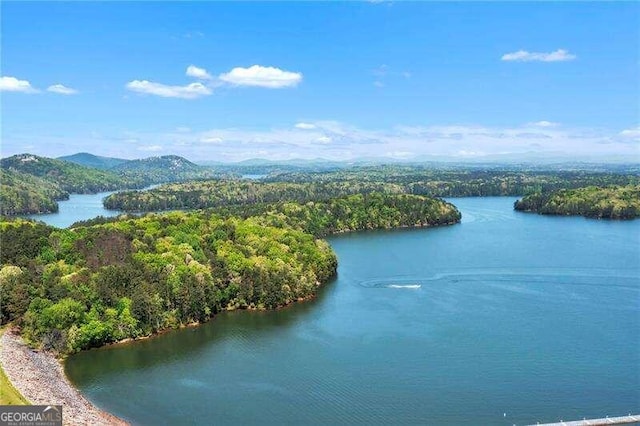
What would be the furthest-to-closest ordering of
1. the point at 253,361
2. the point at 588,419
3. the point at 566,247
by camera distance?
1. the point at 566,247
2. the point at 253,361
3. the point at 588,419

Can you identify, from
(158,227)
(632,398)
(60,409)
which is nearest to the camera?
(60,409)

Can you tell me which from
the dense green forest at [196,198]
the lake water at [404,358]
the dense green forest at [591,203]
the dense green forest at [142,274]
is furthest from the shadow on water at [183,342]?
the dense green forest at [196,198]

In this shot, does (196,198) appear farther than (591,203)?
Yes

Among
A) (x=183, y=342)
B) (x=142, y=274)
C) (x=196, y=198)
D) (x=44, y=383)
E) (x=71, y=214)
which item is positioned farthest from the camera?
(x=196, y=198)

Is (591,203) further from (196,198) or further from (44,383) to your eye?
(44,383)

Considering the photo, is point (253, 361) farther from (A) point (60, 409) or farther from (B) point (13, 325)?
(B) point (13, 325)

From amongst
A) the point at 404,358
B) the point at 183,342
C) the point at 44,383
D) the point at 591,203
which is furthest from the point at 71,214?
the point at 591,203

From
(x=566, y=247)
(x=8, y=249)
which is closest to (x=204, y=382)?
(x=8, y=249)
